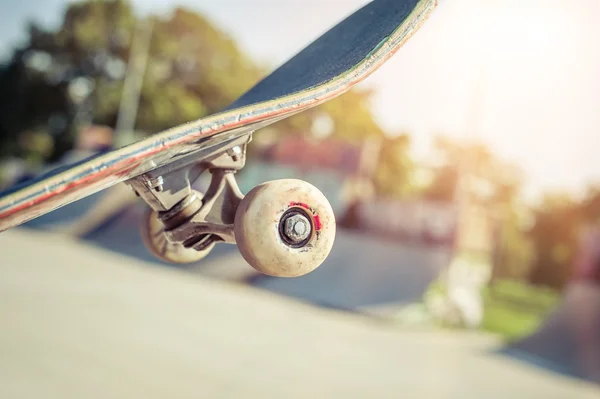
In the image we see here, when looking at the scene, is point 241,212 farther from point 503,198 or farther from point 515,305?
point 503,198

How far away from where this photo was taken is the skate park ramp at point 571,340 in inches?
391

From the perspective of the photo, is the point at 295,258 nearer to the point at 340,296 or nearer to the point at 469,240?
the point at 340,296

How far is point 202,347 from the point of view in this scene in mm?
6445

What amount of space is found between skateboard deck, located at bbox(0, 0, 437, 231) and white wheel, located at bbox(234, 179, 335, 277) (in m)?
0.17

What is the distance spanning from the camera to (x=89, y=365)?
16.6ft

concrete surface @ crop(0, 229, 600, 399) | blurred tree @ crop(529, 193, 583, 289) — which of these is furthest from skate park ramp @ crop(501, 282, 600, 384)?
blurred tree @ crop(529, 193, 583, 289)

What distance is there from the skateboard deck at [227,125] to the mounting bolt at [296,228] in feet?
0.77

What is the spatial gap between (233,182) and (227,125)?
39 cm

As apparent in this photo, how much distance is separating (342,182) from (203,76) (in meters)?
18.1

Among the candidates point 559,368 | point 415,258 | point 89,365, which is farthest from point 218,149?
point 415,258

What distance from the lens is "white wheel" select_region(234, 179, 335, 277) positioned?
1.28m

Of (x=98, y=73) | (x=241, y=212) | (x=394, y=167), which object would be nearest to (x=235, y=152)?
(x=241, y=212)

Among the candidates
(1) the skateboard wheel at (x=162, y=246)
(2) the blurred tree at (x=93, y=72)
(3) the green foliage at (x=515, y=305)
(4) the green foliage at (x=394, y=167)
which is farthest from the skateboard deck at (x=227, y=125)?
(2) the blurred tree at (x=93, y=72)

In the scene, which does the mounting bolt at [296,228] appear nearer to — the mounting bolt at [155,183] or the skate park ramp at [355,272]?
the mounting bolt at [155,183]
